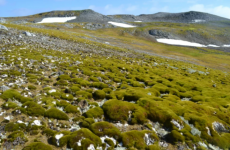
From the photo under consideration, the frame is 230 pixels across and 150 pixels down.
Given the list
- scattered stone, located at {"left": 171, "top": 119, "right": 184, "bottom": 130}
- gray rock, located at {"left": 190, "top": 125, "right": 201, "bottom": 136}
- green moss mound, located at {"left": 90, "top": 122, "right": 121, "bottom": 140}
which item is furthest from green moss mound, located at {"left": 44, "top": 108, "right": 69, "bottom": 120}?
gray rock, located at {"left": 190, "top": 125, "right": 201, "bottom": 136}

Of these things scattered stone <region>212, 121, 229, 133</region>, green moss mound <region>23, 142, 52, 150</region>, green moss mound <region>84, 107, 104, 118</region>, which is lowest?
scattered stone <region>212, 121, 229, 133</region>

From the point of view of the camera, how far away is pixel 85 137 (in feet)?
29.1

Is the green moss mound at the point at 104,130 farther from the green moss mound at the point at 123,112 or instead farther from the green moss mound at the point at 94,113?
the green moss mound at the point at 123,112

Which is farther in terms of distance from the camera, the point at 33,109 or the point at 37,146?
the point at 33,109

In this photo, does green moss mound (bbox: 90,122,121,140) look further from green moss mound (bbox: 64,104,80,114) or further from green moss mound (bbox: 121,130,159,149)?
green moss mound (bbox: 64,104,80,114)

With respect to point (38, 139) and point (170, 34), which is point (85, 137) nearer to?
point (38, 139)

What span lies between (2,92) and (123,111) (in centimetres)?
1102

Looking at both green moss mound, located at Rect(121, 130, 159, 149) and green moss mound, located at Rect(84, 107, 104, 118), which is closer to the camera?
green moss mound, located at Rect(121, 130, 159, 149)

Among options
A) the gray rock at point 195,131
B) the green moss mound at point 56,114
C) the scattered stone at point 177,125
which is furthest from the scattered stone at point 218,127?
the green moss mound at point 56,114

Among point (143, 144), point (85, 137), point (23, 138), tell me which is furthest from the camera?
point (143, 144)

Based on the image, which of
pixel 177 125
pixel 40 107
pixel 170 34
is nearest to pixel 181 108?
pixel 177 125

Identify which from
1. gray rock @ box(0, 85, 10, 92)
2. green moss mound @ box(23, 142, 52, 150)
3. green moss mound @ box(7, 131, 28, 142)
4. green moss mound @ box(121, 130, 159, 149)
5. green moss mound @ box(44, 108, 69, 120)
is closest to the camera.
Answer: green moss mound @ box(23, 142, 52, 150)

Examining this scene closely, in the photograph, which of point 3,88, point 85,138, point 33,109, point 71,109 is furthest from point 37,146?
point 3,88

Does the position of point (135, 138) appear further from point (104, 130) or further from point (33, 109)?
point (33, 109)
